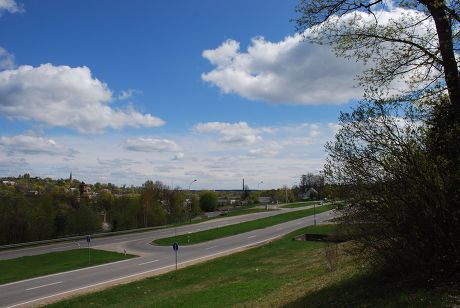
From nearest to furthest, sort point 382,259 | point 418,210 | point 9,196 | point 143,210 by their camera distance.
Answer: point 418,210, point 382,259, point 9,196, point 143,210

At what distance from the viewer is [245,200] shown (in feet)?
506

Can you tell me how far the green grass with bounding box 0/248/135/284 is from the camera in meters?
32.8

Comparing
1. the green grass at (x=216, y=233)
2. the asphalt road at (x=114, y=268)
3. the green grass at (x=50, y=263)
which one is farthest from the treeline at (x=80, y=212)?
the green grass at (x=50, y=263)

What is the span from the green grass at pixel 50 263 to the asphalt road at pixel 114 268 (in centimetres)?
171

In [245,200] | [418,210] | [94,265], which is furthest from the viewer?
[245,200]

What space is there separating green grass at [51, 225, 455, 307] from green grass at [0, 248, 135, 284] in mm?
11447

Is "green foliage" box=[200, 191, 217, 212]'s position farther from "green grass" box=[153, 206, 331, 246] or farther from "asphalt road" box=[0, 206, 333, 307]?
"asphalt road" box=[0, 206, 333, 307]

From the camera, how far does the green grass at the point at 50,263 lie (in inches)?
1292

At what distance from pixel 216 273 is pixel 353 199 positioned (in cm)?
1858

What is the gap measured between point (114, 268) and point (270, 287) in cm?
1976

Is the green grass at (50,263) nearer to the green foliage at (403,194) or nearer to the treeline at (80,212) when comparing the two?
the treeline at (80,212)

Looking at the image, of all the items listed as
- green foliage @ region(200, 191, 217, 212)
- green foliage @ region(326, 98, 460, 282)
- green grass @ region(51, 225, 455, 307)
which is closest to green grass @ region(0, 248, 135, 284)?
green grass @ region(51, 225, 455, 307)

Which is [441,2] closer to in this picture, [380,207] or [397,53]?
[397,53]

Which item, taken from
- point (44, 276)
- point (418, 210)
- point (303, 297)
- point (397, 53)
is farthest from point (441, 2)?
point (44, 276)
